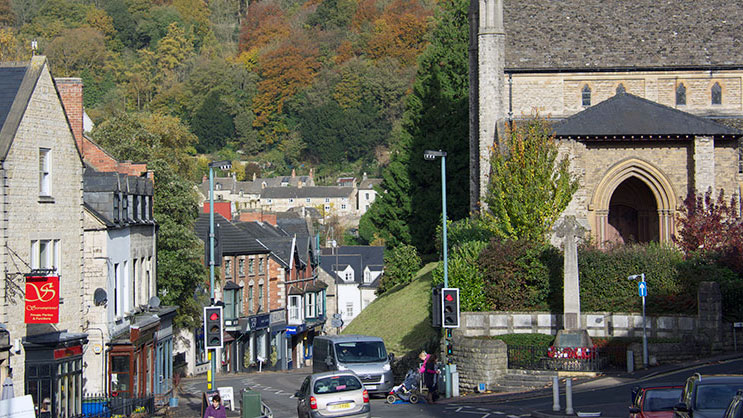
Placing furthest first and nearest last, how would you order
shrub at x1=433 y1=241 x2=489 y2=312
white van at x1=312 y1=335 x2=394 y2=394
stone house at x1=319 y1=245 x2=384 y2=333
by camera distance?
stone house at x1=319 y1=245 x2=384 y2=333
shrub at x1=433 y1=241 x2=489 y2=312
white van at x1=312 y1=335 x2=394 y2=394

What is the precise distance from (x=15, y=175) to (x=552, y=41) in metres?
32.5

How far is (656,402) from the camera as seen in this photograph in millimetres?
18469

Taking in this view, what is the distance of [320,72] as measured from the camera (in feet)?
612

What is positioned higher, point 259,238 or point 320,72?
point 320,72

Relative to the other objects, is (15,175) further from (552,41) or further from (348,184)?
(348,184)

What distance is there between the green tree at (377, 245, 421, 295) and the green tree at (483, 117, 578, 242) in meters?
23.1

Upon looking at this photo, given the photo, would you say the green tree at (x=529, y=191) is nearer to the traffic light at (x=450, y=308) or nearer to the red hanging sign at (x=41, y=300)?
the traffic light at (x=450, y=308)

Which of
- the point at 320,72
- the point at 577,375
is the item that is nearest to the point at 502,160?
the point at 577,375

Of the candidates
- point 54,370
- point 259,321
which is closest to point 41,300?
point 54,370

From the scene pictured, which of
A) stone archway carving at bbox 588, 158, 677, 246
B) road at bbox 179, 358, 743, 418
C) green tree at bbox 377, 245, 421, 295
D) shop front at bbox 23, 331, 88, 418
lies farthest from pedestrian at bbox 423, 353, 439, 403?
green tree at bbox 377, 245, 421, 295

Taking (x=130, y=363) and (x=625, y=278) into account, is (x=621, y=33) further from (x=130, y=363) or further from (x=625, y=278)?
(x=130, y=363)

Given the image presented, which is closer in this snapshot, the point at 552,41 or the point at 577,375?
the point at 577,375

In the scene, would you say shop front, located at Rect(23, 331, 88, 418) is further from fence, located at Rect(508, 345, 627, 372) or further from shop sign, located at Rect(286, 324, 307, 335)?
shop sign, located at Rect(286, 324, 307, 335)

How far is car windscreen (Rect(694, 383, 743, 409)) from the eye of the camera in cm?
1503
